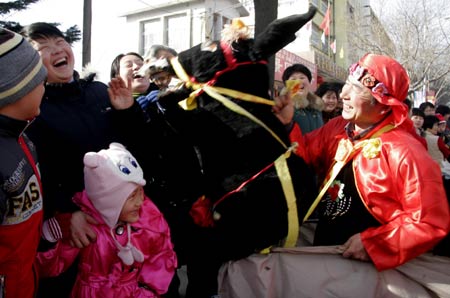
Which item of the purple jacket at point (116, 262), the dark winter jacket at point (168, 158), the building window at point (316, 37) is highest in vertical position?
the dark winter jacket at point (168, 158)

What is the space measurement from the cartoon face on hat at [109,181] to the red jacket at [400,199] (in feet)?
3.75

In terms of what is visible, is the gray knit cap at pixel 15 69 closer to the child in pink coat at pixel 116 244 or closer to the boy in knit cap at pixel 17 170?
the boy in knit cap at pixel 17 170

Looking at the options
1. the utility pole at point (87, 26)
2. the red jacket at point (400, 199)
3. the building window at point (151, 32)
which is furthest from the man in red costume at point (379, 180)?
the building window at point (151, 32)

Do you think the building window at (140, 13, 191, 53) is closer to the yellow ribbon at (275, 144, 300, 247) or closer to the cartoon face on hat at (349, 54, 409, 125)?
the cartoon face on hat at (349, 54, 409, 125)

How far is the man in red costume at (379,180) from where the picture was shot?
1735 mm

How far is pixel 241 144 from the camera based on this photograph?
1777 mm

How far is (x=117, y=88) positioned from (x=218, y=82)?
0.58 metres

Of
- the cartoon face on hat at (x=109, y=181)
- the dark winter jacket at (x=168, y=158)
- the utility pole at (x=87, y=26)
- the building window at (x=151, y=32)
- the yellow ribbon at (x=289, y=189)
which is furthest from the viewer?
the building window at (x=151, y=32)

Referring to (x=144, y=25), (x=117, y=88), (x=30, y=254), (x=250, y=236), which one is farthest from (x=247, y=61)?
(x=144, y=25)

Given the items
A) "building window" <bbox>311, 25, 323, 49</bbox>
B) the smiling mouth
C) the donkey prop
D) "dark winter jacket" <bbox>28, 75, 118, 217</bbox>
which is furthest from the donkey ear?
"building window" <bbox>311, 25, 323, 49</bbox>

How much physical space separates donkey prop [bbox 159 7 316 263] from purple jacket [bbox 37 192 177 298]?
232 mm

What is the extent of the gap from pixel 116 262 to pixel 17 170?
0.65 metres

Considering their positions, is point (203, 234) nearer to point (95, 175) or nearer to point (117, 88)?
point (95, 175)

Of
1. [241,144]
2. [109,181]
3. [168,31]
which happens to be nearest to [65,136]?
[109,181]
